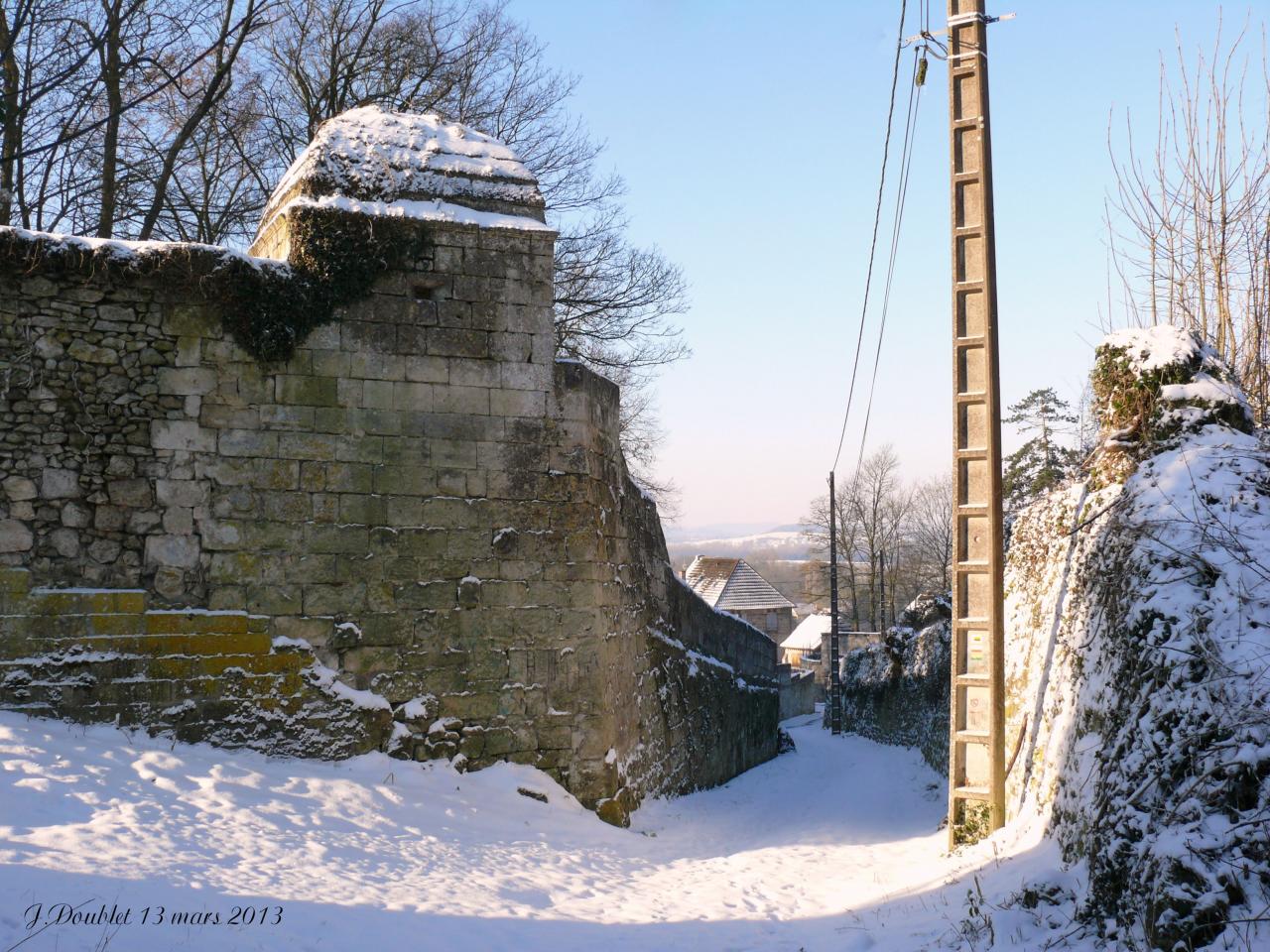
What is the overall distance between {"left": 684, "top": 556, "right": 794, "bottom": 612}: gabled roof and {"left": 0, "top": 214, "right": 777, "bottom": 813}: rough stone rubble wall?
1620 inches

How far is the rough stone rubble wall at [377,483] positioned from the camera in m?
6.81

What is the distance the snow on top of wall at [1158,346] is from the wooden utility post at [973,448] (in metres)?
0.90

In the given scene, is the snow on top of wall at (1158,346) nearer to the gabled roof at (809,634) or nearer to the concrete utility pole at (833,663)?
the concrete utility pole at (833,663)

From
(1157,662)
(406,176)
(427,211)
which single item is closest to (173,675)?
(427,211)

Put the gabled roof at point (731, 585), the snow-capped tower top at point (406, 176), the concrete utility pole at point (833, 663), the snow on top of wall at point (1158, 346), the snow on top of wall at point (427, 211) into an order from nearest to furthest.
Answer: the snow on top of wall at point (1158, 346), the snow on top of wall at point (427, 211), the snow-capped tower top at point (406, 176), the concrete utility pole at point (833, 663), the gabled roof at point (731, 585)

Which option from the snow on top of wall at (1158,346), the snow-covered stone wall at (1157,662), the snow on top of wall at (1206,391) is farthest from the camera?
the snow on top of wall at (1158,346)

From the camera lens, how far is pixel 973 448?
7.08 metres

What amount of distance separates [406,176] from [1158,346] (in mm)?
5629

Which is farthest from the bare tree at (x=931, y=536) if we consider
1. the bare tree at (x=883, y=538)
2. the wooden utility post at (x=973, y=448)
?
the wooden utility post at (x=973, y=448)

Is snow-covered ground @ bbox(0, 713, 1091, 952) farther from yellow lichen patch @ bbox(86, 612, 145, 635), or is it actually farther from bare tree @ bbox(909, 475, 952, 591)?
bare tree @ bbox(909, 475, 952, 591)

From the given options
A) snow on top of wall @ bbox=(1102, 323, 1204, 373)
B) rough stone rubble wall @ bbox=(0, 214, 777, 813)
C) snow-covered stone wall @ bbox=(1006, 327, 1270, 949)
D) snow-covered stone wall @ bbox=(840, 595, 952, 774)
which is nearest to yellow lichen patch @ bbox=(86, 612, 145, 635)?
rough stone rubble wall @ bbox=(0, 214, 777, 813)

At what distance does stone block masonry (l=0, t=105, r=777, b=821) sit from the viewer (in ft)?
22.2

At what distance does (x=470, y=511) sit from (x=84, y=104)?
32.3 ft

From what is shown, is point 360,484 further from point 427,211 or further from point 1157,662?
point 1157,662
